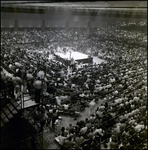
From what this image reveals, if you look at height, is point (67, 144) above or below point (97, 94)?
below

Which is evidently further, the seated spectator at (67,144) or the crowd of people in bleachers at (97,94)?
the crowd of people in bleachers at (97,94)

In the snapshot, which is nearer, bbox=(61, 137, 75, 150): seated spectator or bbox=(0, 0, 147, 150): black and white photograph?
bbox=(61, 137, 75, 150): seated spectator

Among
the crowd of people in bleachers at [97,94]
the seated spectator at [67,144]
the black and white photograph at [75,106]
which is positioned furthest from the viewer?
the crowd of people in bleachers at [97,94]

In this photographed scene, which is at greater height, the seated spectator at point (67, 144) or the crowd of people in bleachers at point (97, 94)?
the crowd of people in bleachers at point (97, 94)

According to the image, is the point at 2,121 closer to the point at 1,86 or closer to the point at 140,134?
the point at 1,86

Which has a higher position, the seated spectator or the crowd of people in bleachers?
the crowd of people in bleachers

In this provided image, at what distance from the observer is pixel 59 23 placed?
131 ft

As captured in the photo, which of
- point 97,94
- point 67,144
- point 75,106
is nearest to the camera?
point 67,144

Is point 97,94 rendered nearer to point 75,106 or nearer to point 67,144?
point 75,106

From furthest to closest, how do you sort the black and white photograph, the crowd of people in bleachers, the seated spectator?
the crowd of people in bleachers, the black and white photograph, the seated spectator

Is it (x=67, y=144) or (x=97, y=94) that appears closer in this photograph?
(x=67, y=144)

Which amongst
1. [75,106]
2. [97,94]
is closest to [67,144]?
[75,106]

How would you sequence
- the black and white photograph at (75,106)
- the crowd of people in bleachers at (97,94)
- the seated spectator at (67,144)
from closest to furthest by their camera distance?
the seated spectator at (67,144)
the black and white photograph at (75,106)
the crowd of people in bleachers at (97,94)

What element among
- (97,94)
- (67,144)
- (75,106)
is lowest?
(67,144)
